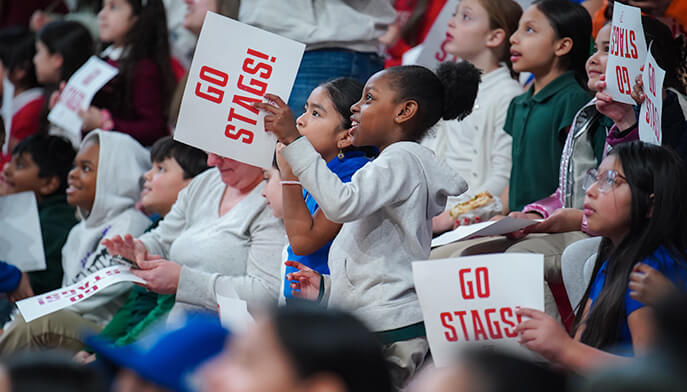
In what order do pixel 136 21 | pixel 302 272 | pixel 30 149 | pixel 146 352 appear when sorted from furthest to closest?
1. pixel 136 21
2. pixel 30 149
3. pixel 302 272
4. pixel 146 352

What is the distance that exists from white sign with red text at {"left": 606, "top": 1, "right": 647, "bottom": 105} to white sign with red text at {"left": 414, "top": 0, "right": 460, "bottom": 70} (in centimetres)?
169

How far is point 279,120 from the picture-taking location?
287 centimetres

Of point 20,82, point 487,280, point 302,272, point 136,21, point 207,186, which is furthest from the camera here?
point 20,82

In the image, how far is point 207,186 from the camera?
13.6 feet

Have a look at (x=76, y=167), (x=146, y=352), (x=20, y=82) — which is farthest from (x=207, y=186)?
(x=20, y=82)

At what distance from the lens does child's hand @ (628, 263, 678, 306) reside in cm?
239

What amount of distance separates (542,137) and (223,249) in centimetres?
137

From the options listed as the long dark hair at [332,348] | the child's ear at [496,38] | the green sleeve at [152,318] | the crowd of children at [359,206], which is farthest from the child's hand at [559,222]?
the long dark hair at [332,348]

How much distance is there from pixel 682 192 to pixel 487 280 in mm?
608

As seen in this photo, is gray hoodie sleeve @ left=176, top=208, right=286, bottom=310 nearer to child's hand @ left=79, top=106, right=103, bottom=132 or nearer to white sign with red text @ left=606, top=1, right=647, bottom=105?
white sign with red text @ left=606, top=1, right=647, bottom=105

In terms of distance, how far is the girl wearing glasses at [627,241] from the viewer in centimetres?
243

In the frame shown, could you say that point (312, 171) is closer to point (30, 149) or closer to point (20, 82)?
point (30, 149)

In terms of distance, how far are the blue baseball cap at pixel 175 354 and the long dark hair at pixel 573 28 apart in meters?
2.79

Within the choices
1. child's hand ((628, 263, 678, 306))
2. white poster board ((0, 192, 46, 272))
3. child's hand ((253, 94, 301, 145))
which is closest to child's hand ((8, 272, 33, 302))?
white poster board ((0, 192, 46, 272))
